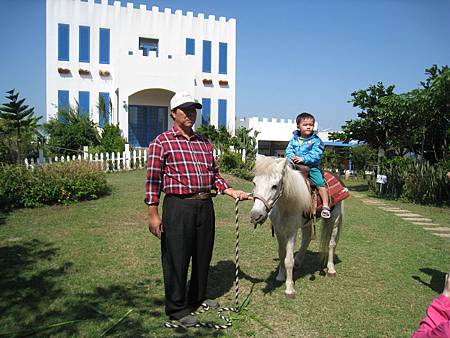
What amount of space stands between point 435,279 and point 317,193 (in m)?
2.14

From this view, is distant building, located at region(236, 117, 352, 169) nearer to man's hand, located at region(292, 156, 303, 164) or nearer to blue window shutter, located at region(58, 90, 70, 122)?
blue window shutter, located at region(58, 90, 70, 122)

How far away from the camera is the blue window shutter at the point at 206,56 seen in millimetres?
21406

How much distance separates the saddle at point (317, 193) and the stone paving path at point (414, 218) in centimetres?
426

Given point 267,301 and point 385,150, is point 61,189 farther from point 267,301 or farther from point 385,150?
point 385,150

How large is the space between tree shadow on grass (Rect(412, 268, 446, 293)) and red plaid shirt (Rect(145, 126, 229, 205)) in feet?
11.2

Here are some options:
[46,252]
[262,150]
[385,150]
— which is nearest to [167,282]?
[46,252]

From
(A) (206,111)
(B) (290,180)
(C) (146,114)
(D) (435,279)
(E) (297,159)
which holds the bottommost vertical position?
(D) (435,279)

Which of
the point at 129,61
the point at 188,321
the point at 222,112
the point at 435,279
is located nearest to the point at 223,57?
the point at 222,112

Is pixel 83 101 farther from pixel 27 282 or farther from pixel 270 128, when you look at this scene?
pixel 27 282

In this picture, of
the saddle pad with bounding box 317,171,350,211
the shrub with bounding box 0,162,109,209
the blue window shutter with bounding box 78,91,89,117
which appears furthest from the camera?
the blue window shutter with bounding box 78,91,89,117

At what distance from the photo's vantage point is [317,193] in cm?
455

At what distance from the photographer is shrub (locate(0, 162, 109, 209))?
7777 mm

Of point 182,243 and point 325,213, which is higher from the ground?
point 325,213

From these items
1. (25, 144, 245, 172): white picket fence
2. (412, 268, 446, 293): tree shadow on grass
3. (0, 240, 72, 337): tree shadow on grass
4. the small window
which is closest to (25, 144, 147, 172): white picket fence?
(25, 144, 245, 172): white picket fence
